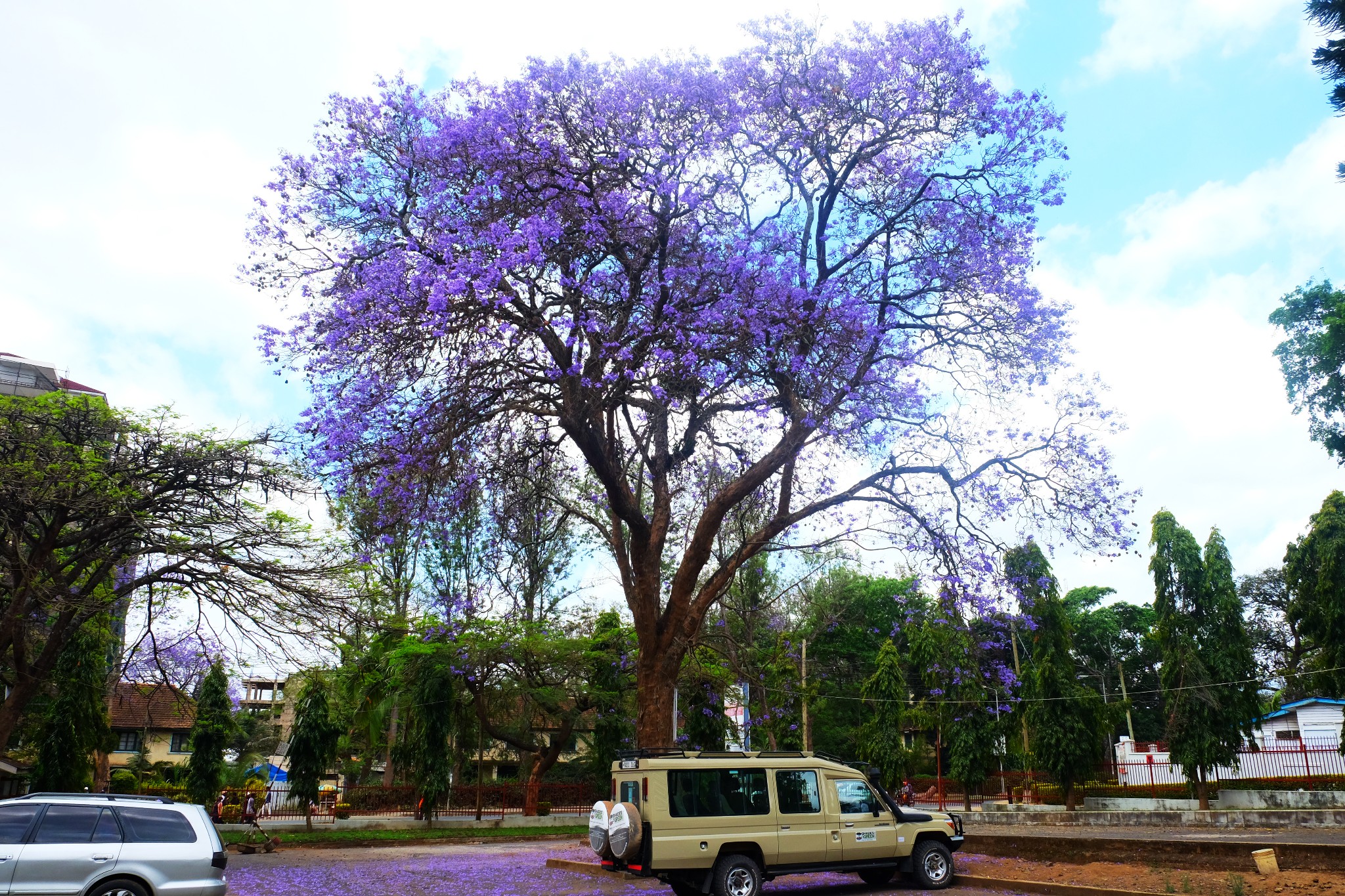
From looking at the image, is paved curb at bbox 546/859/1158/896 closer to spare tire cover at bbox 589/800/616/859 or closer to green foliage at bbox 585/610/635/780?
spare tire cover at bbox 589/800/616/859

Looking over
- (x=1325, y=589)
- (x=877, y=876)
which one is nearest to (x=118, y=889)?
(x=877, y=876)

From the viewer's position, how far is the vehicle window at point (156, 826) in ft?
30.4

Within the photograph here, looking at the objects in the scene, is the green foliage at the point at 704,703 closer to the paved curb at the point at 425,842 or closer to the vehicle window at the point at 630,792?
the paved curb at the point at 425,842

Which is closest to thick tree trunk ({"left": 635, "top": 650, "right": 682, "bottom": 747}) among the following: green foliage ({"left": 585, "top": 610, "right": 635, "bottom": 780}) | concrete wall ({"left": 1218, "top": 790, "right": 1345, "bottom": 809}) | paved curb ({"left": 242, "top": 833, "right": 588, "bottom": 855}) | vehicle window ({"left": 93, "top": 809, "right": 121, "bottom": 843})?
vehicle window ({"left": 93, "top": 809, "right": 121, "bottom": 843})

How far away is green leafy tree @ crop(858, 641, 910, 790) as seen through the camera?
118 feet

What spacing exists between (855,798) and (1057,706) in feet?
71.6

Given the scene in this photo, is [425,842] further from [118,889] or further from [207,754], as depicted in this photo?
[118,889]

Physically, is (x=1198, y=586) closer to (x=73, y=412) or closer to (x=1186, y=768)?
(x=1186, y=768)

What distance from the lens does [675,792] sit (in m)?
10.7

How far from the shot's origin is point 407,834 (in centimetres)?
2469

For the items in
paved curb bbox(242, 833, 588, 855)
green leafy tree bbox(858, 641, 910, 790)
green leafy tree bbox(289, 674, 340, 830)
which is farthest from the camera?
green leafy tree bbox(858, 641, 910, 790)

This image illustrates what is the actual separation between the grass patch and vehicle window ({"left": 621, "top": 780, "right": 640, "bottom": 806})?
1434 centimetres

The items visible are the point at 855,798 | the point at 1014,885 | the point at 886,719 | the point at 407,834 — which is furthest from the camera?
the point at 886,719

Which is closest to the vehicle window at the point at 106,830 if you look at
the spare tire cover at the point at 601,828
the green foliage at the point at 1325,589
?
the spare tire cover at the point at 601,828
